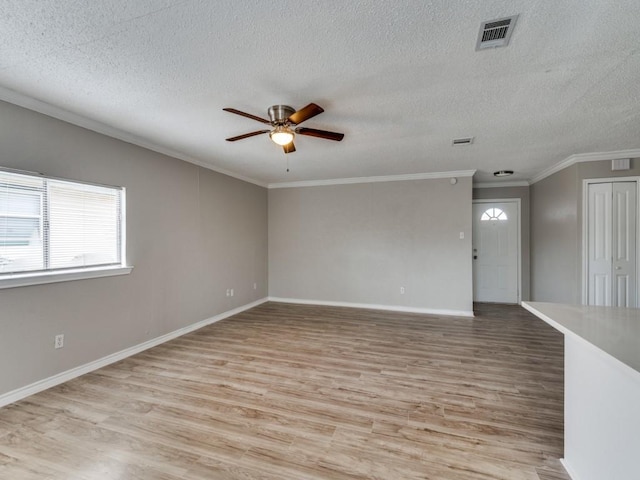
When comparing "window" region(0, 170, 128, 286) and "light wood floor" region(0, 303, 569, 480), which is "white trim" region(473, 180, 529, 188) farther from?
"window" region(0, 170, 128, 286)

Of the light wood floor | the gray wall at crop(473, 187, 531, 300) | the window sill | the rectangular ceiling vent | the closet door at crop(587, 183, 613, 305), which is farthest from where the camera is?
the gray wall at crop(473, 187, 531, 300)

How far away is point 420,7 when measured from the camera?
1.50m

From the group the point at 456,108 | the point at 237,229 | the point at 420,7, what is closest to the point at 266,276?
the point at 237,229

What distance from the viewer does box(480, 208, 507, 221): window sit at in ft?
20.0

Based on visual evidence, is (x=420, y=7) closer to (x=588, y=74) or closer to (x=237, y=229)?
(x=588, y=74)

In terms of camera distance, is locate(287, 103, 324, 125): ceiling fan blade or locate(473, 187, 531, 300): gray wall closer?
locate(287, 103, 324, 125): ceiling fan blade

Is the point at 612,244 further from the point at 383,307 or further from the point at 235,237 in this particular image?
the point at 235,237

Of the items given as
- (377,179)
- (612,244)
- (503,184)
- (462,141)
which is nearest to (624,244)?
(612,244)

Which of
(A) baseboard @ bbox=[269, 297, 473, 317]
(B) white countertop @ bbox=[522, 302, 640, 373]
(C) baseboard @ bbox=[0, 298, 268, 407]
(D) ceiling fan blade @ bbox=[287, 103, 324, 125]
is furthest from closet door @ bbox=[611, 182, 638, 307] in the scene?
(C) baseboard @ bbox=[0, 298, 268, 407]

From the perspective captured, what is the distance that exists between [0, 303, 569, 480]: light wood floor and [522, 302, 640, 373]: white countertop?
901mm

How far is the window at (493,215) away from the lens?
20.0 ft

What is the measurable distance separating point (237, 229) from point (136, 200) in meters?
2.04

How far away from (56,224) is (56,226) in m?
0.02

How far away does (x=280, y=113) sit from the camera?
101 inches
